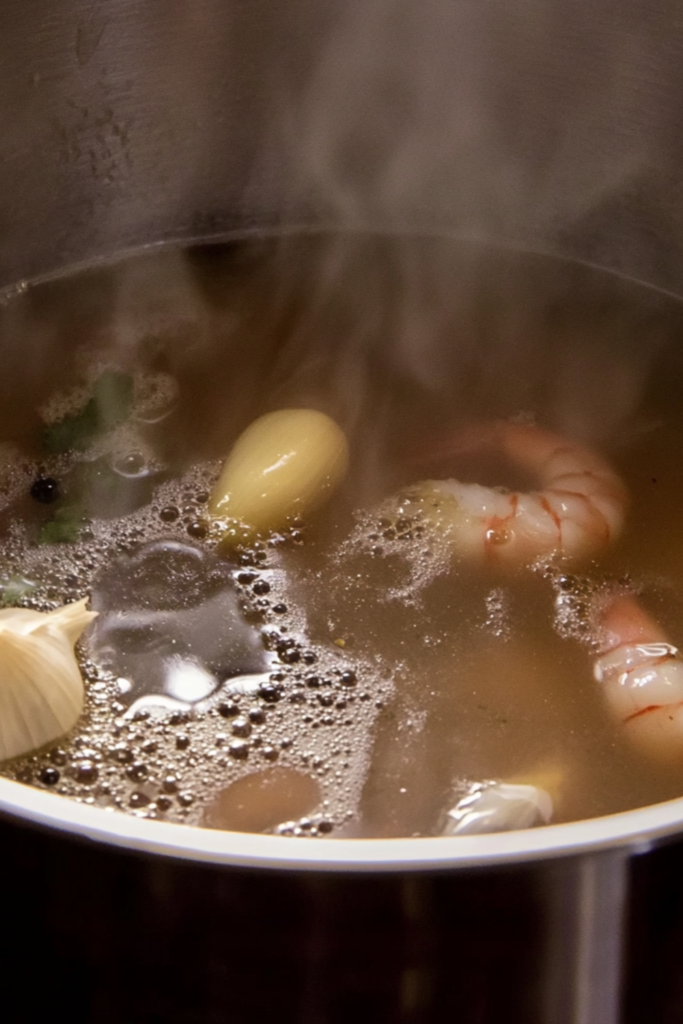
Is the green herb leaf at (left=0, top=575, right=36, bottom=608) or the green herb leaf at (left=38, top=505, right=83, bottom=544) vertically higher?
the green herb leaf at (left=38, top=505, right=83, bottom=544)

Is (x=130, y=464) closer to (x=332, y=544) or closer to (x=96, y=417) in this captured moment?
(x=96, y=417)

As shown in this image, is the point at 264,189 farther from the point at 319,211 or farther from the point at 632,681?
the point at 632,681

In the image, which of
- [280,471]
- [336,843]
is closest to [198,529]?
[280,471]

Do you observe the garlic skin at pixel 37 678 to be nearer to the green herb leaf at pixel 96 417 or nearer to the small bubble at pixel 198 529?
the small bubble at pixel 198 529

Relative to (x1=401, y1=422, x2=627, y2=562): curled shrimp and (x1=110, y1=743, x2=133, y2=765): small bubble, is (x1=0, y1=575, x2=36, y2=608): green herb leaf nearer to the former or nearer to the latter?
(x1=110, y1=743, x2=133, y2=765): small bubble

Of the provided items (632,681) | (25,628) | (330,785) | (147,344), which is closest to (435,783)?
(330,785)

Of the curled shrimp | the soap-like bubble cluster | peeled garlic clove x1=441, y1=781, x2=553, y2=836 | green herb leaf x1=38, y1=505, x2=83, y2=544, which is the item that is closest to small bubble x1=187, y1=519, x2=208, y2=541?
the soap-like bubble cluster
